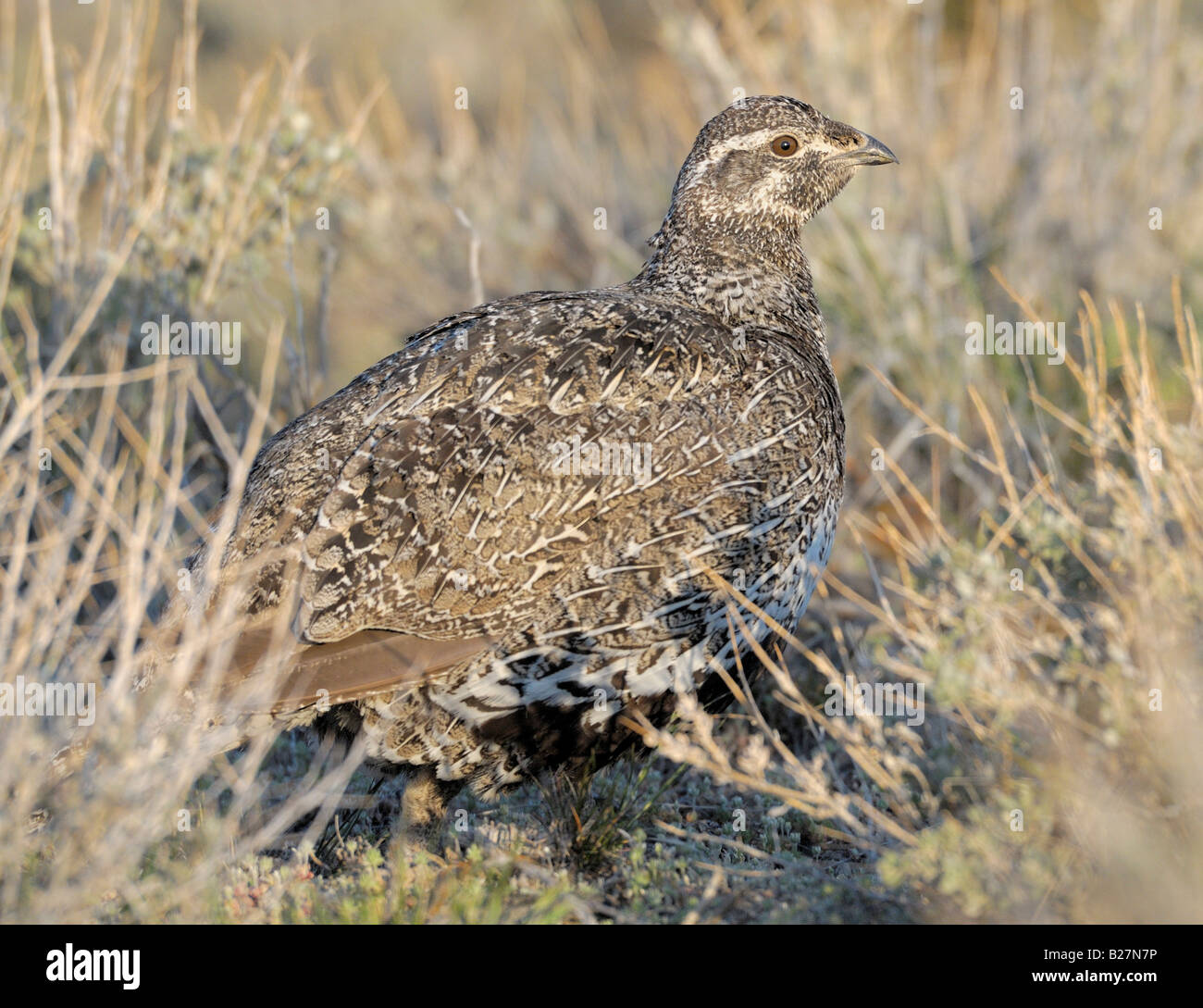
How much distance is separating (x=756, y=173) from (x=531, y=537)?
1938mm

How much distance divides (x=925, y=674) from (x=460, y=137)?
22.3ft

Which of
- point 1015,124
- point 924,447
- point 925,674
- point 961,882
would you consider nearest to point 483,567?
point 925,674

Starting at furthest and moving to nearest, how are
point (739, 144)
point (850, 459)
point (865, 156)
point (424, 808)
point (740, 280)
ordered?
1. point (850, 459)
2. point (865, 156)
3. point (739, 144)
4. point (740, 280)
5. point (424, 808)

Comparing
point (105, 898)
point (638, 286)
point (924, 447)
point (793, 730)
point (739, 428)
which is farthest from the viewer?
point (924, 447)

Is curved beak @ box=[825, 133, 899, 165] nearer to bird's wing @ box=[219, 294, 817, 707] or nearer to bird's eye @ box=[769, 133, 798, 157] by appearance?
bird's eye @ box=[769, 133, 798, 157]

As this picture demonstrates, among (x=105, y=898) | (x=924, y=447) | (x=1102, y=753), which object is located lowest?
(x=105, y=898)

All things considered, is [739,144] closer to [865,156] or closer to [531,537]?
[865,156]

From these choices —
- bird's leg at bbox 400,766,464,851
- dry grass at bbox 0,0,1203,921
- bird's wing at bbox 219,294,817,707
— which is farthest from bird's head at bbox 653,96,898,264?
bird's leg at bbox 400,766,464,851

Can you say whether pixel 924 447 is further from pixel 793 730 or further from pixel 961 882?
pixel 961 882

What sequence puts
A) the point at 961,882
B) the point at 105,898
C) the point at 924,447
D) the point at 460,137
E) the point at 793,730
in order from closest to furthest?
the point at 961,882
the point at 105,898
the point at 793,730
the point at 924,447
the point at 460,137

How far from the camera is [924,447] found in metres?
6.83

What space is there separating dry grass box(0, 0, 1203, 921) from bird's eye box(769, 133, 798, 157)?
3.77ft

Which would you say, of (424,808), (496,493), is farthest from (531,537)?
(424,808)

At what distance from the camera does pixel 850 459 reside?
6906mm
